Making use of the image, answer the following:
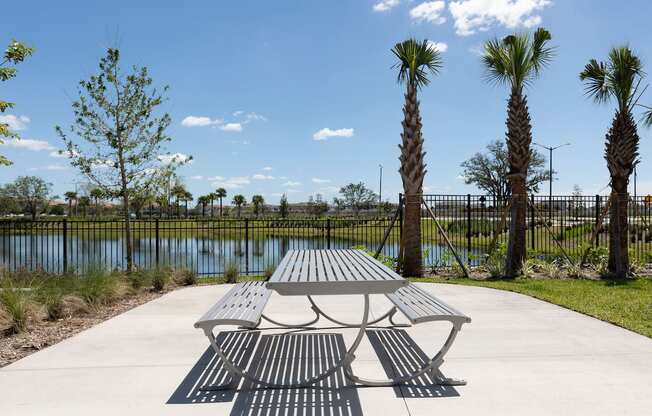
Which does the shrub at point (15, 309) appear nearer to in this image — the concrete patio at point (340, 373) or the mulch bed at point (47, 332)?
the mulch bed at point (47, 332)

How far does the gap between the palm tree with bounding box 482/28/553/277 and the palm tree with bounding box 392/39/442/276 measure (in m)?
1.67

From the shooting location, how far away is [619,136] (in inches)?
453

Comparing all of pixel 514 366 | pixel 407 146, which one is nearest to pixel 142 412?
pixel 514 366

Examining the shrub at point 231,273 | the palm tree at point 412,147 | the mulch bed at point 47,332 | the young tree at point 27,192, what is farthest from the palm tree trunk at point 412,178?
the young tree at point 27,192

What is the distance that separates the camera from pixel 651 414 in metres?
3.23

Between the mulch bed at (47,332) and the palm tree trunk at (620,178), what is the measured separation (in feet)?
35.3

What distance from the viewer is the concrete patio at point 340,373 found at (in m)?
3.39

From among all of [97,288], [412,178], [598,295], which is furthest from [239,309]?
[412,178]

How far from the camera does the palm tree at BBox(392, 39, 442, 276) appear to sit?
11109 millimetres

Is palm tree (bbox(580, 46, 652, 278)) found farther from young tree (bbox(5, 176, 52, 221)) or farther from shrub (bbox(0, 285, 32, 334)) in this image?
young tree (bbox(5, 176, 52, 221))

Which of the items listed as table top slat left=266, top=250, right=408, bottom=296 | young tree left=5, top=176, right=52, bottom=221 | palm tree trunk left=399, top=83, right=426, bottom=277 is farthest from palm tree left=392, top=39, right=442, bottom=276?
young tree left=5, top=176, right=52, bottom=221

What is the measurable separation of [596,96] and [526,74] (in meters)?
2.02

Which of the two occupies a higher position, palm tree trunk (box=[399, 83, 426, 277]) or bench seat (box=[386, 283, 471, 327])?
palm tree trunk (box=[399, 83, 426, 277])

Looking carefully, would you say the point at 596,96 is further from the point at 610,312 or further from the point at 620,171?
the point at 610,312
